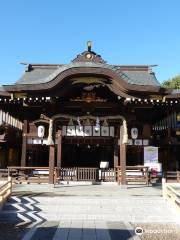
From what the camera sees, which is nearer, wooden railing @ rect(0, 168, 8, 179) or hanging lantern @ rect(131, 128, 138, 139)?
hanging lantern @ rect(131, 128, 138, 139)

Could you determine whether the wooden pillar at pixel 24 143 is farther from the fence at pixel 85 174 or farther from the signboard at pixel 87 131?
the fence at pixel 85 174

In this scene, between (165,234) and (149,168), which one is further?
(149,168)

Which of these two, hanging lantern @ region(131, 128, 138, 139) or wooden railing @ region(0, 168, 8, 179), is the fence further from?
wooden railing @ region(0, 168, 8, 179)

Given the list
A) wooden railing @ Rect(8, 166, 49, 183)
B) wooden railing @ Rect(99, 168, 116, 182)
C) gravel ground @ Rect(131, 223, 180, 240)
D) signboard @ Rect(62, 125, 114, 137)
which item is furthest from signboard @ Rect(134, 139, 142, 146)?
gravel ground @ Rect(131, 223, 180, 240)

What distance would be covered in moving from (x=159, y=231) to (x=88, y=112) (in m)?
9.43

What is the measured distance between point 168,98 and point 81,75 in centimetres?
458

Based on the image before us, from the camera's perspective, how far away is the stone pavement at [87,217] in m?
8.29

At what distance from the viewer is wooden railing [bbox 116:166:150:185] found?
52.8 feet

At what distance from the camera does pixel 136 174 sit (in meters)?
17.0

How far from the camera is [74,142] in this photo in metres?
19.0

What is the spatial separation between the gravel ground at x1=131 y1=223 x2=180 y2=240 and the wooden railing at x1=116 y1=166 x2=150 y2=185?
22.0ft

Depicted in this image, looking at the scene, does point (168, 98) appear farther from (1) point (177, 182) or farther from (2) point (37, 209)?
(2) point (37, 209)

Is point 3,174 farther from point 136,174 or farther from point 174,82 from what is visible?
point 174,82

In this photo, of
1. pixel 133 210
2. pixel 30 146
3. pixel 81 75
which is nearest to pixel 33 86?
pixel 81 75
